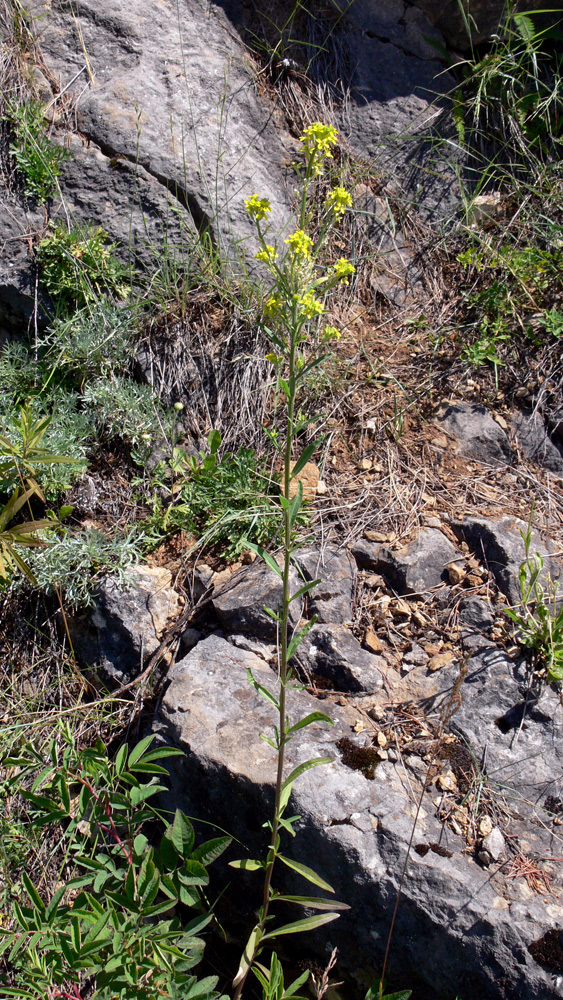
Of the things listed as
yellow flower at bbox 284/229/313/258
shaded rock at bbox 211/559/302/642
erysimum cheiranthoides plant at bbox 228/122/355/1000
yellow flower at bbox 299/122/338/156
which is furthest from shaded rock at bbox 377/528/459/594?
yellow flower at bbox 299/122/338/156

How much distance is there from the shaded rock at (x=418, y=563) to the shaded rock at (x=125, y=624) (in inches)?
36.8

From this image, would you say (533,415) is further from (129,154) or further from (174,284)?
(129,154)

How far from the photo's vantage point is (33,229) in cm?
326

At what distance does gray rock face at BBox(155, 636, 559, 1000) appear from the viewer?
1794mm

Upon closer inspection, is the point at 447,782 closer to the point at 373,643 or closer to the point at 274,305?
the point at 373,643

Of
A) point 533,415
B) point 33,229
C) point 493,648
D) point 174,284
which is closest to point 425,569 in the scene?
point 493,648

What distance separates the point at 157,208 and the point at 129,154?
0.33 metres

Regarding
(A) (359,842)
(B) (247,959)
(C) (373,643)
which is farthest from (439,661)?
(B) (247,959)

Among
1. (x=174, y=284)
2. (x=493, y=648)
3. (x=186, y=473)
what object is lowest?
(x=493, y=648)

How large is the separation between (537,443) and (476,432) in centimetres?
31

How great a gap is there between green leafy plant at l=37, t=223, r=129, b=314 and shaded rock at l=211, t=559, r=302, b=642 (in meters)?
1.67

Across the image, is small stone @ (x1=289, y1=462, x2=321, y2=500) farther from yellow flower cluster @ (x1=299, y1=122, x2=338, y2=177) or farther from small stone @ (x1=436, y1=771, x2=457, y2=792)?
yellow flower cluster @ (x1=299, y1=122, x2=338, y2=177)

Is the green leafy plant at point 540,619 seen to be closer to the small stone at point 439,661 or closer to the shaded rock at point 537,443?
the small stone at point 439,661

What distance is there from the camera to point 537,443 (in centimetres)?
309
